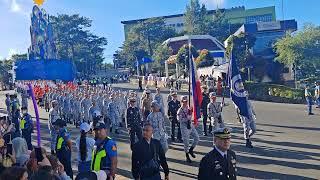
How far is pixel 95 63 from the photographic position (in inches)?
3676

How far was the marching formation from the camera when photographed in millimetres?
5926

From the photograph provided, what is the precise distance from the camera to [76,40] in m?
93.8

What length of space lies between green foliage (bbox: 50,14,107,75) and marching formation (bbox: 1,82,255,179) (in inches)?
2550

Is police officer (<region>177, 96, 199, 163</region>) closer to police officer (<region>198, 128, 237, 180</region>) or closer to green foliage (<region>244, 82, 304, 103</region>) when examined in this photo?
police officer (<region>198, 128, 237, 180</region>)

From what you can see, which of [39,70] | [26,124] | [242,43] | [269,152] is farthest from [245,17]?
[26,124]

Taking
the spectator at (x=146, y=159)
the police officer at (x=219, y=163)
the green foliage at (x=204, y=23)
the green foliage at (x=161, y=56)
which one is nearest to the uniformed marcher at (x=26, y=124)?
the spectator at (x=146, y=159)

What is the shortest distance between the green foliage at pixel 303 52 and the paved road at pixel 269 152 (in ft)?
86.1

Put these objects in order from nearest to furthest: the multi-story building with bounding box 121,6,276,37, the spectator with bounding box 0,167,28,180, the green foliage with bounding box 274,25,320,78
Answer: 1. the spectator with bounding box 0,167,28,180
2. the green foliage with bounding box 274,25,320,78
3. the multi-story building with bounding box 121,6,276,37

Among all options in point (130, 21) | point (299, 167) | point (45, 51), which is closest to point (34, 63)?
point (299, 167)

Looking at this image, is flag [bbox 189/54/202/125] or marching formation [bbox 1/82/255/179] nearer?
marching formation [bbox 1/82/255/179]

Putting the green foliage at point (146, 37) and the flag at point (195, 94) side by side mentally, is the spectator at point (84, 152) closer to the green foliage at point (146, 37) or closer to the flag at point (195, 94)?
the flag at point (195, 94)

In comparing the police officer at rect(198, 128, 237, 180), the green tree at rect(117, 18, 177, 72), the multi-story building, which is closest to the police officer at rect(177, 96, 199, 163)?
the police officer at rect(198, 128, 237, 180)

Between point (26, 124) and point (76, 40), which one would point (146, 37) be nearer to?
point (76, 40)

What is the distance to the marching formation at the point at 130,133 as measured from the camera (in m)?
5.93
